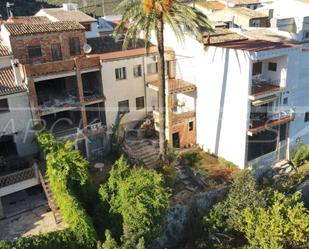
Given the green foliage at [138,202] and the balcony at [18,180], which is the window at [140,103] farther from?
the balcony at [18,180]

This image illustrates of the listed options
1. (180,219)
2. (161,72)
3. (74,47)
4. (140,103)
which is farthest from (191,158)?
(74,47)

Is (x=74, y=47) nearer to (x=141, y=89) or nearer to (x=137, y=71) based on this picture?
(x=137, y=71)

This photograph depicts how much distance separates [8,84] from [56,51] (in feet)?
18.7

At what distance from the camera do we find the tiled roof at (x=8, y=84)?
28.2m

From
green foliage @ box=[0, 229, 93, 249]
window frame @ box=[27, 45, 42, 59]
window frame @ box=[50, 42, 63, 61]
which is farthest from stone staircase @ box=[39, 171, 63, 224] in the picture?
window frame @ box=[50, 42, 63, 61]

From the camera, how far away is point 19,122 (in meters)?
29.4

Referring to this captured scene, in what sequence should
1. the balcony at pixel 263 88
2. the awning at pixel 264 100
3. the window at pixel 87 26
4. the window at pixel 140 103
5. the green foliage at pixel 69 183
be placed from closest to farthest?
the green foliage at pixel 69 183, the balcony at pixel 263 88, the awning at pixel 264 100, the window at pixel 140 103, the window at pixel 87 26

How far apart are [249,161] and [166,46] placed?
1488 centimetres

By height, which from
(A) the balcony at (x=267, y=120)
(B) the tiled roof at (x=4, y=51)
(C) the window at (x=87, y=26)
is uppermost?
(C) the window at (x=87, y=26)

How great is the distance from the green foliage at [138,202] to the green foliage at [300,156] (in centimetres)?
1823

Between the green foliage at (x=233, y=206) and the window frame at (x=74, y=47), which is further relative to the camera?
the window frame at (x=74, y=47)

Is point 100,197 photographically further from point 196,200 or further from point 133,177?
point 196,200

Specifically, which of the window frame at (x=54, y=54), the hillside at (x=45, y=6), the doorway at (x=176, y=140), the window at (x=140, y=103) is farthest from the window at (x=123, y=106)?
the hillside at (x=45, y=6)

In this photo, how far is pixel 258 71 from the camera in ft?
116
